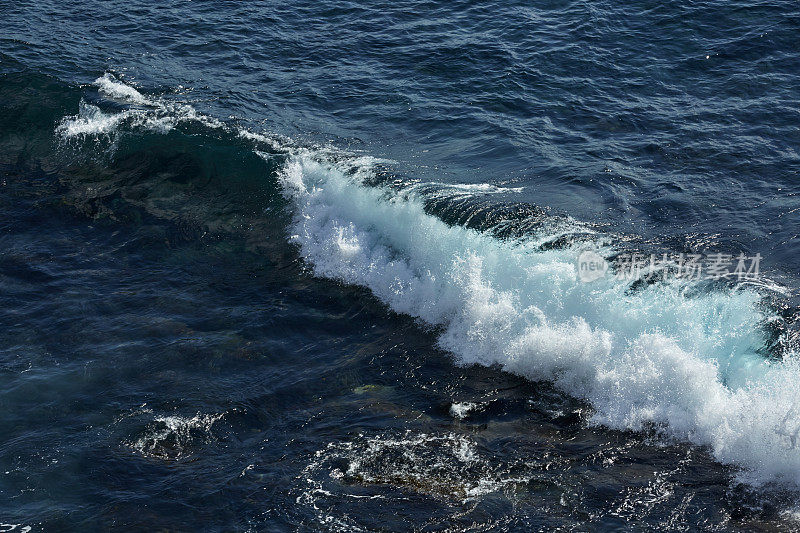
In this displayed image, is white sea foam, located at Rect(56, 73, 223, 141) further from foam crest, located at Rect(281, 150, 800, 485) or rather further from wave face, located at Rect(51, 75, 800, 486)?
foam crest, located at Rect(281, 150, 800, 485)

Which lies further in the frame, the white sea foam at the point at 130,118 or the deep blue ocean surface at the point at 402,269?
the white sea foam at the point at 130,118

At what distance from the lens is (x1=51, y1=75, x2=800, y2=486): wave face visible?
40.4 ft

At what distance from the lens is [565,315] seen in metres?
14.5

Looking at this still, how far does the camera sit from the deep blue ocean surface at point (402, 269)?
11414 mm

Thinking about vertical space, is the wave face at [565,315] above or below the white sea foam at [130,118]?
below

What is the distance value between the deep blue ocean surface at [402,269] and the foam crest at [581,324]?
55 mm

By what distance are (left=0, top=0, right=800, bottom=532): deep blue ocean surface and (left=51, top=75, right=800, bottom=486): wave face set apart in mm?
60

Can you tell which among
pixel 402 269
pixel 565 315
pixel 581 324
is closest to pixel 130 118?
pixel 402 269

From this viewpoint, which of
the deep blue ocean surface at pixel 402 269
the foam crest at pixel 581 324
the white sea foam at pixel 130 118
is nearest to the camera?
the deep blue ocean surface at pixel 402 269

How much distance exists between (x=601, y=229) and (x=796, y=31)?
11.4 metres

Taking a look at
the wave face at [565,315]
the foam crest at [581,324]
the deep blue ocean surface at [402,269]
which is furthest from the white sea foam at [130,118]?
the foam crest at [581,324]

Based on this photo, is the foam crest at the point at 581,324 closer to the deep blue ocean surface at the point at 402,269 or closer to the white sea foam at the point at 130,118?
the deep blue ocean surface at the point at 402,269

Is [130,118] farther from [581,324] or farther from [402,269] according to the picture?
[581,324]

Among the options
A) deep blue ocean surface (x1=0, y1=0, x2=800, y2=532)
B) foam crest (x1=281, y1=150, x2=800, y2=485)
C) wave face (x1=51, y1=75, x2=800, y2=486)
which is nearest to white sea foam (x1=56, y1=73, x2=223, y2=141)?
deep blue ocean surface (x1=0, y1=0, x2=800, y2=532)
